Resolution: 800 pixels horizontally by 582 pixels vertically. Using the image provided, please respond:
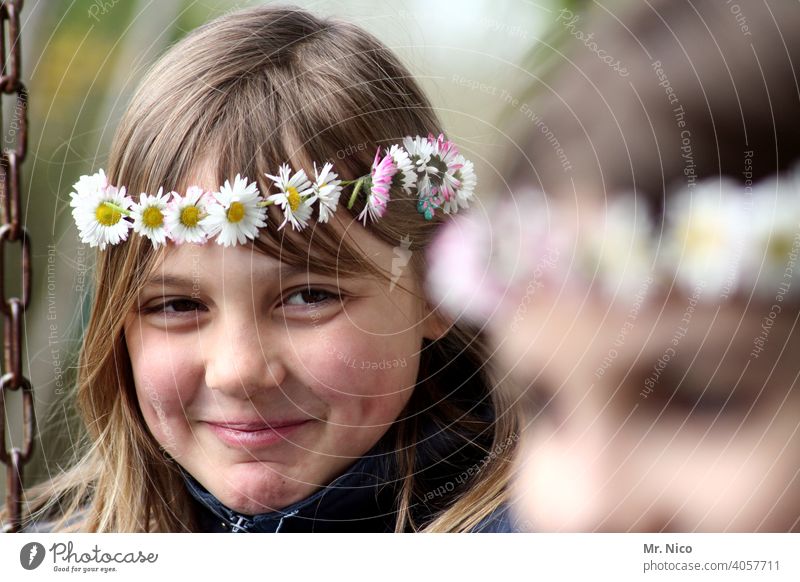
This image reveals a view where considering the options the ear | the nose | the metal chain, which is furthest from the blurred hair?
the metal chain

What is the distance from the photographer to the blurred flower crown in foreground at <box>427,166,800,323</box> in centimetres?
64

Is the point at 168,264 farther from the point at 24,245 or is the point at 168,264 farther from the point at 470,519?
the point at 470,519

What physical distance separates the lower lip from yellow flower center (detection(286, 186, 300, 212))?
16cm

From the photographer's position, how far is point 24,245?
0.65m

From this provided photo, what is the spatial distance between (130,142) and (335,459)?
10.7 inches

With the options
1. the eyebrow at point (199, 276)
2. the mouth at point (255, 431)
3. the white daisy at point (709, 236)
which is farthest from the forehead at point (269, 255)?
the white daisy at point (709, 236)

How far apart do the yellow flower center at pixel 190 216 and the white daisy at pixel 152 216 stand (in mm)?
15

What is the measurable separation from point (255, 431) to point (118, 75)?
0.91 feet

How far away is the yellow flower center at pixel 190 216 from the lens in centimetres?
60

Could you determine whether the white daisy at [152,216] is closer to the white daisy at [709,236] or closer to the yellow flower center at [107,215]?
the yellow flower center at [107,215]

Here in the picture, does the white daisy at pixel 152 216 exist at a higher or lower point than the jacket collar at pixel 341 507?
higher

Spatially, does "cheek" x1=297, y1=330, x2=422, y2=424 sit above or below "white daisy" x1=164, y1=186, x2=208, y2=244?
below

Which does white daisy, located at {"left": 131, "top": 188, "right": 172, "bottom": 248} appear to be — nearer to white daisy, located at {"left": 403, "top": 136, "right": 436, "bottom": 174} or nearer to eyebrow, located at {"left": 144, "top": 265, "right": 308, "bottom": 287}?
eyebrow, located at {"left": 144, "top": 265, "right": 308, "bottom": 287}
